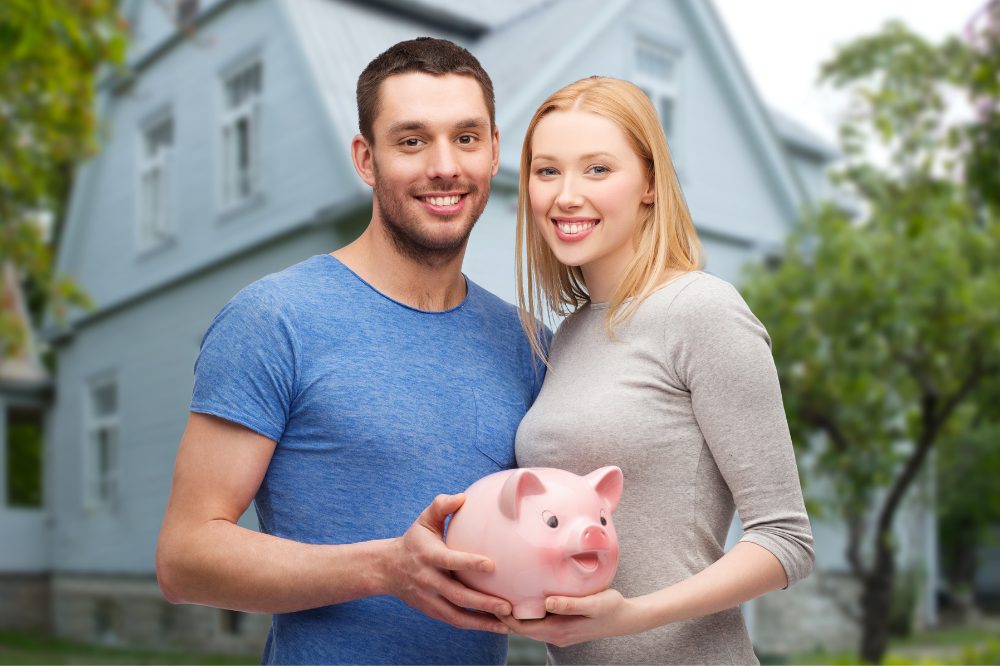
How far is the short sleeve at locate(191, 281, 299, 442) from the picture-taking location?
2029mm

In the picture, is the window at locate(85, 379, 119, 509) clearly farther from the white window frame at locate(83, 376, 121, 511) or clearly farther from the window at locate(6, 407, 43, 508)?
the window at locate(6, 407, 43, 508)

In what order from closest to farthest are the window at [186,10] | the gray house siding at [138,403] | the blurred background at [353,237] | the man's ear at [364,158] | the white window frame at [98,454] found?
the man's ear at [364,158] < the blurred background at [353,237] < the gray house siding at [138,403] < the window at [186,10] < the white window frame at [98,454]

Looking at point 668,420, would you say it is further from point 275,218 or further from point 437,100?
point 275,218

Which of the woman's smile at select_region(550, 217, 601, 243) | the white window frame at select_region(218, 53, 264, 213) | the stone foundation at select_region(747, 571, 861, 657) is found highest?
the white window frame at select_region(218, 53, 264, 213)

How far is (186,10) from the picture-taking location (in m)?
13.6

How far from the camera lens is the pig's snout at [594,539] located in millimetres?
1785

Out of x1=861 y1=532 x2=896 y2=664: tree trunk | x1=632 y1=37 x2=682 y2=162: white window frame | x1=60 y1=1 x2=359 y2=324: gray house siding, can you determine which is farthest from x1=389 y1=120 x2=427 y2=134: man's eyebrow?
x1=632 y1=37 x2=682 y2=162: white window frame

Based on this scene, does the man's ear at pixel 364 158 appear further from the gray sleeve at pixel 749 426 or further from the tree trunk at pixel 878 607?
the tree trunk at pixel 878 607

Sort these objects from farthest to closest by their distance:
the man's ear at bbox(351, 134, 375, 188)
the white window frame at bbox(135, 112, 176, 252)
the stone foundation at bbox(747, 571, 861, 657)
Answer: the stone foundation at bbox(747, 571, 861, 657)
the white window frame at bbox(135, 112, 176, 252)
the man's ear at bbox(351, 134, 375, 188)

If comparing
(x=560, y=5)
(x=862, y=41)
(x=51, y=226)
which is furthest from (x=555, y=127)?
(x=51, y=226)

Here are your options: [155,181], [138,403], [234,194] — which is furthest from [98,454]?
[234,194]

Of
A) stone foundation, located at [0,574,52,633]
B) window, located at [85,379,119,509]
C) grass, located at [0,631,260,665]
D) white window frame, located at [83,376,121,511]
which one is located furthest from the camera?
stone foundation, located at [0,574,52,633]

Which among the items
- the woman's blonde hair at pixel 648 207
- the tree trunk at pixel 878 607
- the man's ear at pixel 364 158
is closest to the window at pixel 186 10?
the tree trunk at pixel 878 607

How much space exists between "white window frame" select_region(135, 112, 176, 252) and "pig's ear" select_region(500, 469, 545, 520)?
41.7ft
